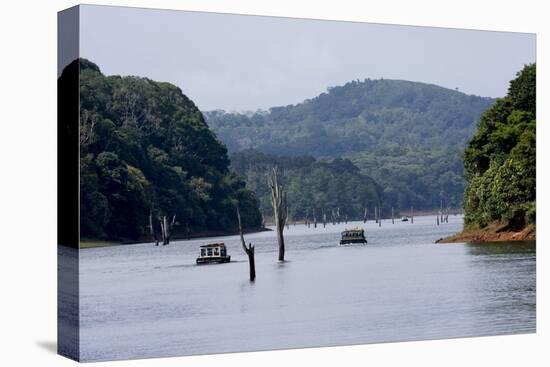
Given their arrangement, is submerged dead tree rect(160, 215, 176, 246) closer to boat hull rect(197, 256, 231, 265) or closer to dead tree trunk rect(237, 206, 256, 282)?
boat hull rect(197, 256, 231, 265)

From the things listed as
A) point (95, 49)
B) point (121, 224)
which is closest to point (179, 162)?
point (121, 224)

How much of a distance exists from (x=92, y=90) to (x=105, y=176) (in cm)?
120

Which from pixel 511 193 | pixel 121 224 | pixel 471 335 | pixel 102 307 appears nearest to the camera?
pixel 102 307

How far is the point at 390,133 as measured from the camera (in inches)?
779

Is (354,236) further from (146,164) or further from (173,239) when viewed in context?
(146,164)

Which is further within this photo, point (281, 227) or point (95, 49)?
point (281, 227)

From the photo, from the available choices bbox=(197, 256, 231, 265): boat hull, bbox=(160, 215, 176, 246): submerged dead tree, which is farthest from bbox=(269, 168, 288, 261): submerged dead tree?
bbox=(160, 215, 176, 246): submerged dead tree

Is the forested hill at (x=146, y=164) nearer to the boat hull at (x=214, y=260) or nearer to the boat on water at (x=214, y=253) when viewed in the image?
the boat on water at (x=214, y=253)

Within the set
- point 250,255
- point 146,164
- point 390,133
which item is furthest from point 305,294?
point 390,133

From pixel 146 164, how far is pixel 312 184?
2.68m

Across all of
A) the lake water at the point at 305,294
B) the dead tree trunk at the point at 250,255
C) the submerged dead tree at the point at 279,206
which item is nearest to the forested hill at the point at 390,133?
the submerged dead tree at the point at 279,206

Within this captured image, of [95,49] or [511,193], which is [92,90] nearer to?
[95,49]

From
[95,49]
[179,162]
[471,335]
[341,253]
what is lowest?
[471,335]

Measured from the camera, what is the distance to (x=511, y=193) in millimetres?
20406
